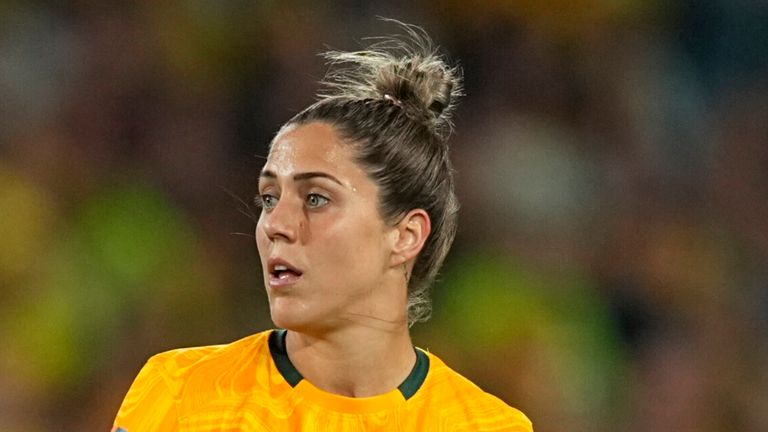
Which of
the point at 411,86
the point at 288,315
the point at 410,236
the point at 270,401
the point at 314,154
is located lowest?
the point at 270,401

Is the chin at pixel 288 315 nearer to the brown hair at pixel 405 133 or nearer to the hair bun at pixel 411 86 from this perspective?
the brown hair at pixel 405 133

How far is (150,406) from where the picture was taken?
1909 mm

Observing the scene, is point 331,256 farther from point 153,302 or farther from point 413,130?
point 153,302

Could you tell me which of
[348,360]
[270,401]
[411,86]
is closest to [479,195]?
[411,86]

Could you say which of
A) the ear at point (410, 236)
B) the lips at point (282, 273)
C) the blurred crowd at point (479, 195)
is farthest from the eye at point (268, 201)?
the blurred crowd at point (479, 195)

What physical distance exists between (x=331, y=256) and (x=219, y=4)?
69.4 inches

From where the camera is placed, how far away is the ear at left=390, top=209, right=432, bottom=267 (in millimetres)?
2039

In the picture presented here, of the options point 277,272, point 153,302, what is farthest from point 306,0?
point 277,272

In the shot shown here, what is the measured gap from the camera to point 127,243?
3238mm

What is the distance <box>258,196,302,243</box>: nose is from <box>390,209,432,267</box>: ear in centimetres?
20

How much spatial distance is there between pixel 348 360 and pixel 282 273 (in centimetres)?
21

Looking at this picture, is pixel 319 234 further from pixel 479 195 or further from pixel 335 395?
pixel 479 195

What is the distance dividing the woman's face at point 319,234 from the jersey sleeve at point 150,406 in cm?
23

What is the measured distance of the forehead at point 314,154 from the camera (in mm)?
1959
